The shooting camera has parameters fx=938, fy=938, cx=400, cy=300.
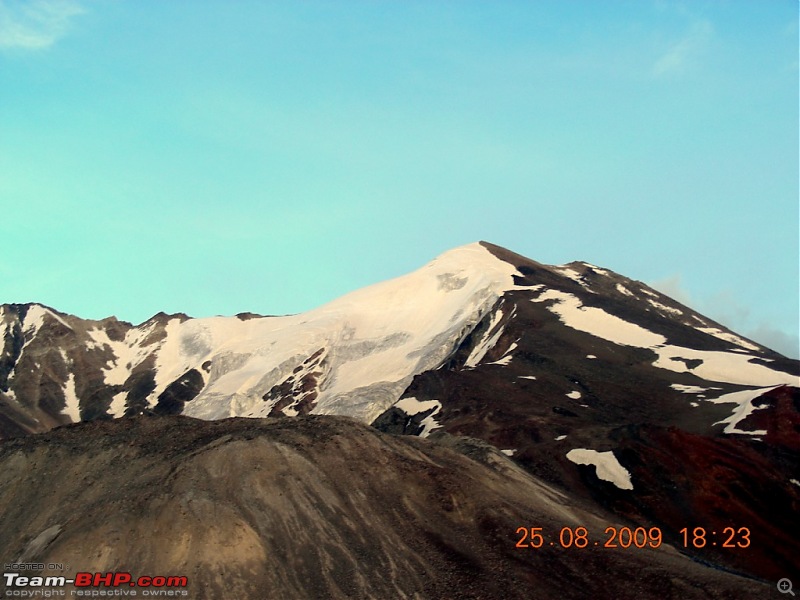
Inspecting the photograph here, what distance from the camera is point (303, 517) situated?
53844mm

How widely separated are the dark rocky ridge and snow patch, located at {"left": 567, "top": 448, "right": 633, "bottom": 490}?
1468 centimetres

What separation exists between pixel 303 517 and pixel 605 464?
1498 inches

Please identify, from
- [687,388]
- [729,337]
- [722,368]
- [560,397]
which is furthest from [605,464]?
[729,337]

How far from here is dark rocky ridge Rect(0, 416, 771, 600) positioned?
48844 mm

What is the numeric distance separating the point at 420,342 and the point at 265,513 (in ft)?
381

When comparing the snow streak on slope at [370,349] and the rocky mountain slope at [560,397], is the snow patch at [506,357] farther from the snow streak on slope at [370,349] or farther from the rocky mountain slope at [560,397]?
the snow streak on slope at [370,349]

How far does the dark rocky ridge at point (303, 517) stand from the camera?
48.8 metres

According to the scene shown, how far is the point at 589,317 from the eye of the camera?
149 m

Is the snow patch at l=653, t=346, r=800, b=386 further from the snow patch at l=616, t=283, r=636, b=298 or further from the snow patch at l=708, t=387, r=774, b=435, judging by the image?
the snow patch at l=616, t=283, r=636, b=298

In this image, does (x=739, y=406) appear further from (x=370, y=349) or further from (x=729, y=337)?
(x=370, y=349)

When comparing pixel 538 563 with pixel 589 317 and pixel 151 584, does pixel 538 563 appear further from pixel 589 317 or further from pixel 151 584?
pixel 589 317

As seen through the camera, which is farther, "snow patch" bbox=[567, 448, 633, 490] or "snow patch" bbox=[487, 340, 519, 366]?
"snow patch" bbox=[487, 340, 519, 366]

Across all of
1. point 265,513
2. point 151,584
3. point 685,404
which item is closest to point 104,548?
point 151,584

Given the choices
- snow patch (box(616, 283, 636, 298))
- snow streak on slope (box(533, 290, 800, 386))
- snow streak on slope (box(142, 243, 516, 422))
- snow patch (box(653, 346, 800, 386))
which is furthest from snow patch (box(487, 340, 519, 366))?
snow patch (box(616, 283, 636, 298))
